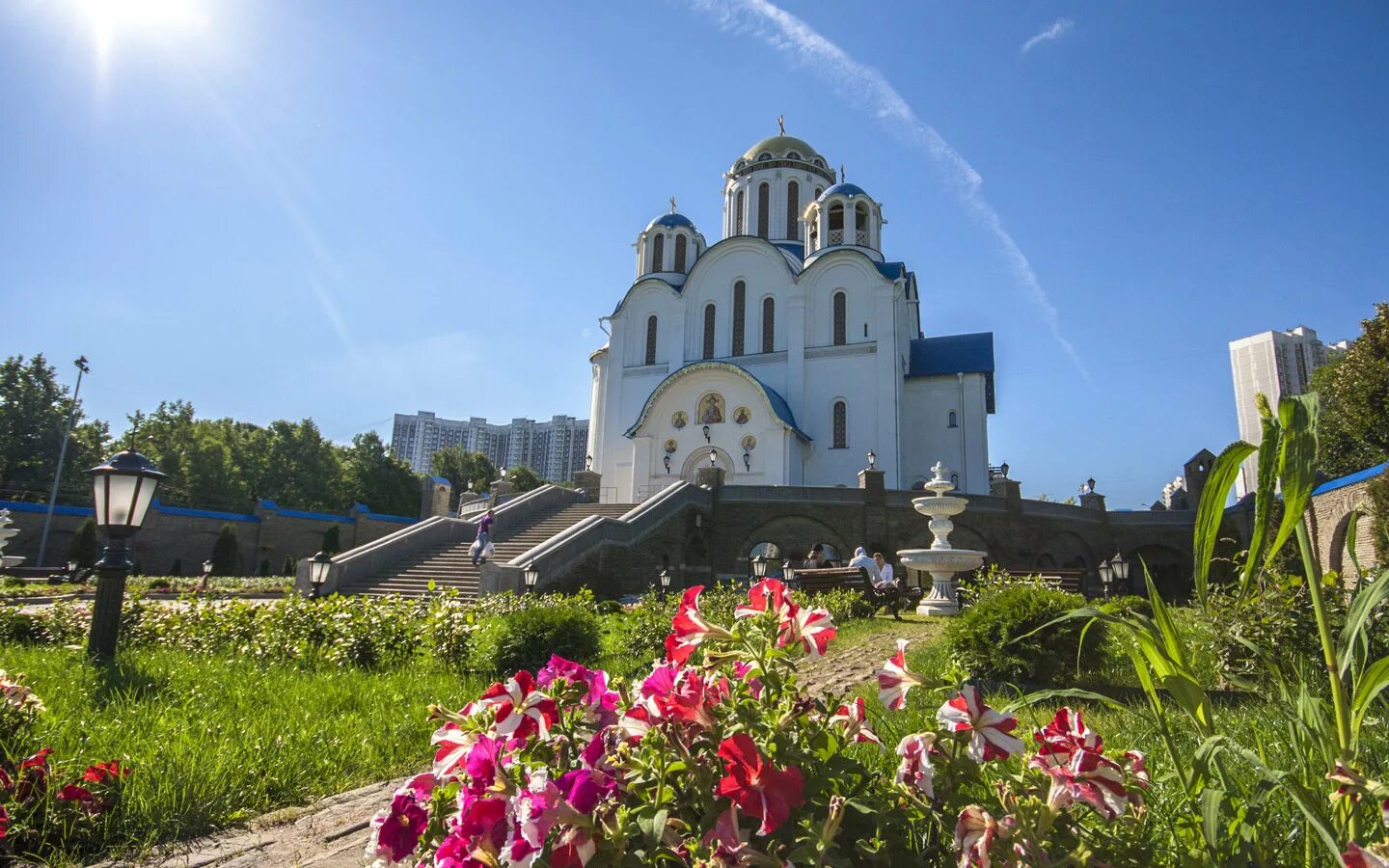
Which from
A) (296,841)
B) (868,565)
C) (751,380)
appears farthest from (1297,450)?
(751,380)

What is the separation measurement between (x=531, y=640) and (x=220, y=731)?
2.87 metres

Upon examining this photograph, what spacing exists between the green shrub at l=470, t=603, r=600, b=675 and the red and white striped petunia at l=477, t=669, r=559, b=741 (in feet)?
16.8

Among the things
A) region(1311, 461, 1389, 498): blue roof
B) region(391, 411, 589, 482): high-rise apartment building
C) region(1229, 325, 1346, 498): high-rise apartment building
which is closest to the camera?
region(1311, 461, 1389, 498): blue roof

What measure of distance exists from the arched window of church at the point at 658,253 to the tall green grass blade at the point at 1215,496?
3126cm

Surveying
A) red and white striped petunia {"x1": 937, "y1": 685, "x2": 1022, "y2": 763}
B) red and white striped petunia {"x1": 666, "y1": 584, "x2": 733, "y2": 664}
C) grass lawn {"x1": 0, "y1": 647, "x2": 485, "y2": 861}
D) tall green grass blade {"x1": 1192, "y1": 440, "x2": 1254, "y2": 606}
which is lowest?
grass lawn {"x1": 0, "y1": 647, "x2": 485, "y2": 861}

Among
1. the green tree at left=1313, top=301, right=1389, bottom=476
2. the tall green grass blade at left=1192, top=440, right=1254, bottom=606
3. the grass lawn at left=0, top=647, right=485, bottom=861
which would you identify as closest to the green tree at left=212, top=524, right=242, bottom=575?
the grass lawn at left=0, top=647, right=485, bottom=861

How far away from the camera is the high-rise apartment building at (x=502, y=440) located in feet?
342

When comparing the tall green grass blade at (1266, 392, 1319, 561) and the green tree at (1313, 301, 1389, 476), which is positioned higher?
the green tree at (1313, 301, 1389, 476)

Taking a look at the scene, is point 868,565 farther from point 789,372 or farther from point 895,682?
point 789,372

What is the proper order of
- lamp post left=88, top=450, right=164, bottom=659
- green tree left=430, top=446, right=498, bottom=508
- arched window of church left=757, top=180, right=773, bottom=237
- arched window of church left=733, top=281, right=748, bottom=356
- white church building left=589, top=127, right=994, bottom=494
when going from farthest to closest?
green tree left=430, top=446, right=498, bottom=508 → arched window of church left=757, top=180, right=773, bottom=237 → arched window of church left=733, top=281, right=748, bottom=356 → white church building left=589, top=127, right=994, bottom=494 → lamp post left=88, top=450, right=164, bottom=659

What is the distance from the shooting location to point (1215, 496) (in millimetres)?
1703

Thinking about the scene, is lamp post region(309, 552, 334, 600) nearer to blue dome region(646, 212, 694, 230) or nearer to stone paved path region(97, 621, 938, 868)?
stone paved path region(97, 621, 938, 868)

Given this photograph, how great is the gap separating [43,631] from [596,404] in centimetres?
2377

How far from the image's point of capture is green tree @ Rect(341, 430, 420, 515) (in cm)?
5059
